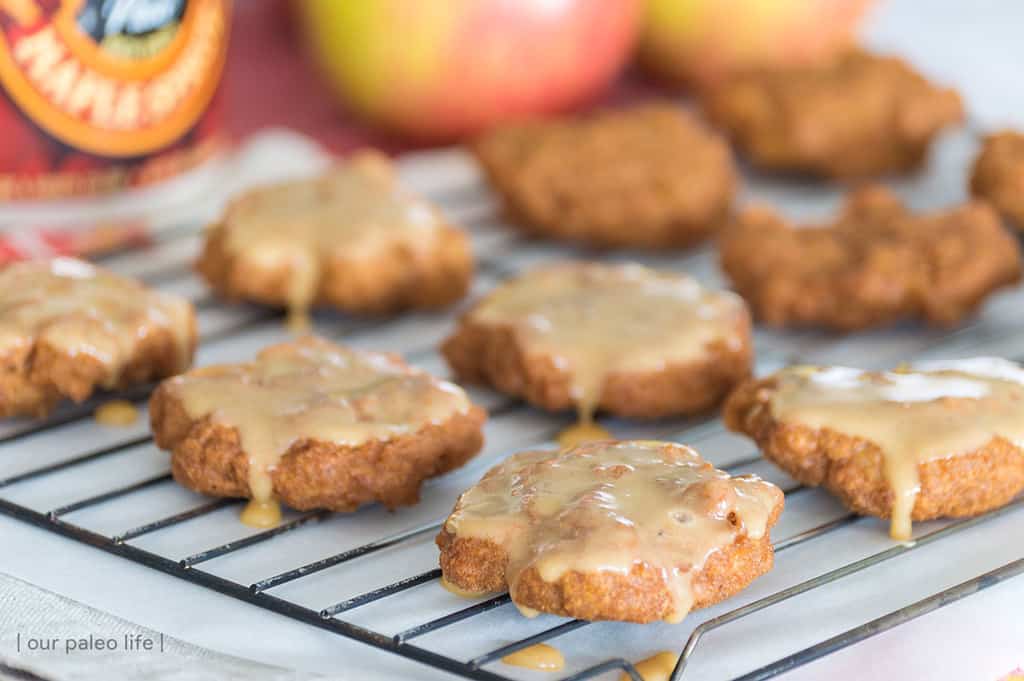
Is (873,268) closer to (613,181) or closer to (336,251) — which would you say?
(613,181)

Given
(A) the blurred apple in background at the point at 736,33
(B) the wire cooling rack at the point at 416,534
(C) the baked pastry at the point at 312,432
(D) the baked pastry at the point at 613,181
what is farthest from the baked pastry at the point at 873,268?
(A) the blurred apple in background at the point at 736,33

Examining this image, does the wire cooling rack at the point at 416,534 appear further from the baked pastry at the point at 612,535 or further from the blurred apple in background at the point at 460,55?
the blurred apple in background at the point at 460,55

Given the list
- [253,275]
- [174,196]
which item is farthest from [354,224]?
[174,196]

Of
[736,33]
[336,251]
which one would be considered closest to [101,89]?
[336,251]

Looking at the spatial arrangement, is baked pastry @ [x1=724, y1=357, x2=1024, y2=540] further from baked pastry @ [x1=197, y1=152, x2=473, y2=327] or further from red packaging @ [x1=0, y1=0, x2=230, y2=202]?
red packaging @ [x1=0, y1=0, x2=230, y2=202]

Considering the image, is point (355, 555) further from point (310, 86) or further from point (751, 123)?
point (310, 86)
